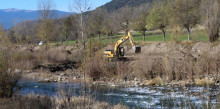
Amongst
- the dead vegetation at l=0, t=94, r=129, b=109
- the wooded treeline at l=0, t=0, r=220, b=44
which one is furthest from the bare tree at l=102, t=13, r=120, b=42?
the dead vegetation at l=0, t=94, r=129, b=109

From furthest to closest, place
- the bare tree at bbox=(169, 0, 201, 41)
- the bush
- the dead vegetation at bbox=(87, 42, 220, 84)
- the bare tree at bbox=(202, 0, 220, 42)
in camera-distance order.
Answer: the bare tree at bbox=(169, 0, 201, 41) < the bare tree at bbox=(202, 0, 220, 42) < the dead vegetation at bbox=(87, 42, 220, 84) < the bush

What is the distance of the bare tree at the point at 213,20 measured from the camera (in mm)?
30641

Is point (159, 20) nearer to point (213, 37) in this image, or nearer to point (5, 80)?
point (213, 37)

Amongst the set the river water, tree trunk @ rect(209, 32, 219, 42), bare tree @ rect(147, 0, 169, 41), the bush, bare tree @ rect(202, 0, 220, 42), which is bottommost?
the river water

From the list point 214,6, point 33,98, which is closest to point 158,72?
point 33,98

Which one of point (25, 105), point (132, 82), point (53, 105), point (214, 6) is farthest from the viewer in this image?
point (214, 6)

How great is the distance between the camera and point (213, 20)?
3072cm

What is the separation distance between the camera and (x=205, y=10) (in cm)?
3253

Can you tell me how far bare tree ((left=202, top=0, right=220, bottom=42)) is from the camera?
3064 cm

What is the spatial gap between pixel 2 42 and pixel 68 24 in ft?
173

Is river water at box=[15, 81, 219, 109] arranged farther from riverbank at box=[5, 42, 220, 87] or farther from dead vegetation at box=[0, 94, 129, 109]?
riverbank at box=[5, 42, 220, 87]

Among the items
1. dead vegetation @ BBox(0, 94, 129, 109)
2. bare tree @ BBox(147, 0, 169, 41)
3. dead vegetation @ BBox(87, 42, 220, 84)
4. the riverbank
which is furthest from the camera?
bare tree @ BBox(147, 0, 169, 41)

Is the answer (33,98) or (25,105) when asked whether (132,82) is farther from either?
(25,105)

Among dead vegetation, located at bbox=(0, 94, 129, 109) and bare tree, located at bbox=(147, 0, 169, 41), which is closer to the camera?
dead vegetation, located at bbox=(0, 94, 129, 109)
